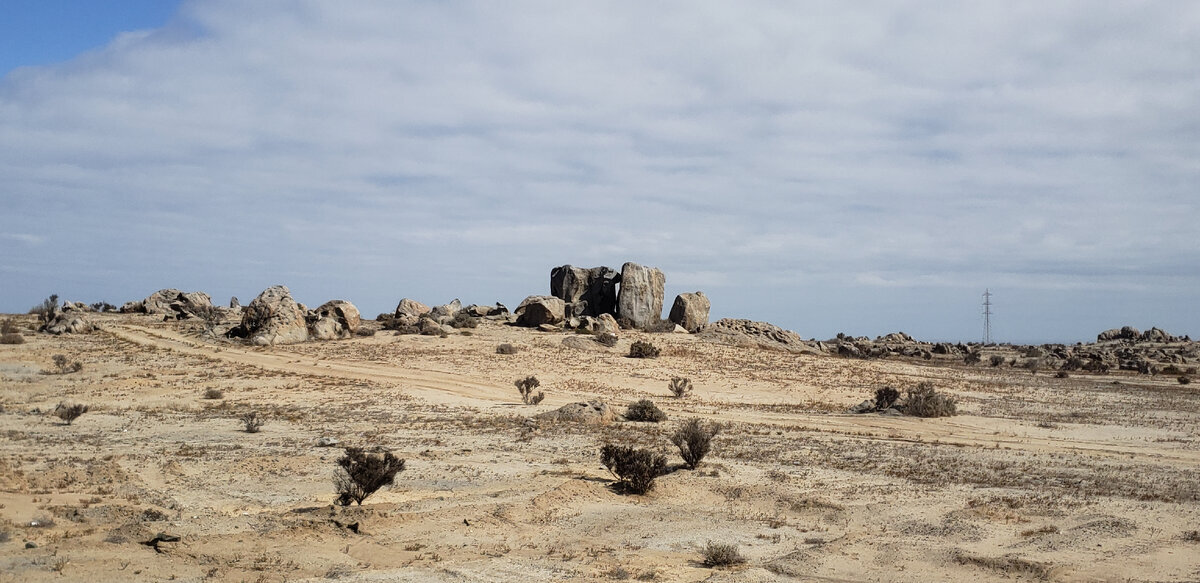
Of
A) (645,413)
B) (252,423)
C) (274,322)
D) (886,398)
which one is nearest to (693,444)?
(645,413)

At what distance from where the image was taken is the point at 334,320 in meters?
42.4

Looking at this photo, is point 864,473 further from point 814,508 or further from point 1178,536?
point 1178,536

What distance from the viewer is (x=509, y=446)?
58.3ft

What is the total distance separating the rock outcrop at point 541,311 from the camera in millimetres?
46719

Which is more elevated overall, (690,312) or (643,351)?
(690,312)

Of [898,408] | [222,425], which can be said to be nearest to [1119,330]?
[898,408]

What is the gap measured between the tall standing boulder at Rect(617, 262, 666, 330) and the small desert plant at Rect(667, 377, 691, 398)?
62.2ft

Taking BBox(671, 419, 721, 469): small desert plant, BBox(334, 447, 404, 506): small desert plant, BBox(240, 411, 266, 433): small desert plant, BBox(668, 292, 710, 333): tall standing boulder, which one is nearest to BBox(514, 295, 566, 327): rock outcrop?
BBox(668, 292, 710, 333): tall standing boulder

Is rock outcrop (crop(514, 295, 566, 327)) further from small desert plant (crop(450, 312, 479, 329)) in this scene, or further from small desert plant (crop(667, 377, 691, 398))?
small desert plant (crop(667, 377, 691, 398))

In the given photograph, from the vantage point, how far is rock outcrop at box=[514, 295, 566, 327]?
46.7 metres

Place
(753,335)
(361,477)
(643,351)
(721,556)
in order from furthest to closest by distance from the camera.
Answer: (753,335) < (643,351) < (361,477) < (721,556)

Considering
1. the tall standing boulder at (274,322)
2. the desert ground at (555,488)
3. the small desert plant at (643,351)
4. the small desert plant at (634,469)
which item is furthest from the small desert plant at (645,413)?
the tall standing boulder at (274,322)

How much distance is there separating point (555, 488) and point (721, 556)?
400 cm

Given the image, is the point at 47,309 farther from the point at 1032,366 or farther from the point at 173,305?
the point at 1032,366
